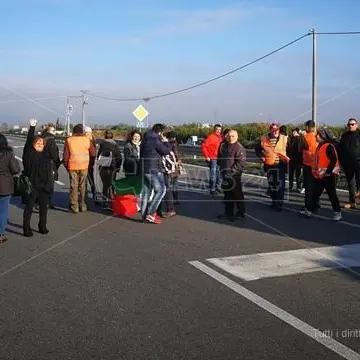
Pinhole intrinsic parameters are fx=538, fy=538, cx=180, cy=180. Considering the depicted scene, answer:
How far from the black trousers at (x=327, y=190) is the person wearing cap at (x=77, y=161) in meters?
4.67

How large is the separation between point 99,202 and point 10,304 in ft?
24.1

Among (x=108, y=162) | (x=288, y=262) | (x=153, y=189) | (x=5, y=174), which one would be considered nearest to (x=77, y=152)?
(x=108, y=162)

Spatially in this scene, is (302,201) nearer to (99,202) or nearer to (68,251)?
(99,202)

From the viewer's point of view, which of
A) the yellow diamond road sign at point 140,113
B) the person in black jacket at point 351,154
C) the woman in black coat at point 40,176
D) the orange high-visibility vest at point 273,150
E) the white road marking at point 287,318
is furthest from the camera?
the yellow diamond road sign at point 140,113

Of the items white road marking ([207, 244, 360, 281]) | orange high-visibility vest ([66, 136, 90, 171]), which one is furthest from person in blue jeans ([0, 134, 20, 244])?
white road marking ([207, 244, 360, 281])

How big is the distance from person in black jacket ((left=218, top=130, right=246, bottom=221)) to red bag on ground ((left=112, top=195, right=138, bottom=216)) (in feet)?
5.91

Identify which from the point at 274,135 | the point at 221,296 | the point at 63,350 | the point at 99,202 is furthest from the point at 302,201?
the point at 63,350

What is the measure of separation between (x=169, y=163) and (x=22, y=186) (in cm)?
337

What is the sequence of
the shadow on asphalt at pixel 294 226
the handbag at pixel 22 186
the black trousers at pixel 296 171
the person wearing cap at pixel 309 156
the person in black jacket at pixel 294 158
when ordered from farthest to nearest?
the black trousers at pixel 296 171
the person in black jacket at pixel 294 158
the person wearing cap at pixel 309 156
the handbag at pixel 22 186
the shadow on asphalt at pixel 294 226

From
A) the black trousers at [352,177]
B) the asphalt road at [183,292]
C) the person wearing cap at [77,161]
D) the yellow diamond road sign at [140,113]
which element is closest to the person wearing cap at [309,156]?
the asphalt road at [183,292]

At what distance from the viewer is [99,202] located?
41.5 feet

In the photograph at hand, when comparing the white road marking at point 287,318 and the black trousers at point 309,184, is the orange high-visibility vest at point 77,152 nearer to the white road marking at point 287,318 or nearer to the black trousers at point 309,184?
the black trousers at point 309,184

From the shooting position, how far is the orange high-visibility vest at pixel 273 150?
11.6m

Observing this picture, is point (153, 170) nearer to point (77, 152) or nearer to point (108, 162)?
point (77, 152)
